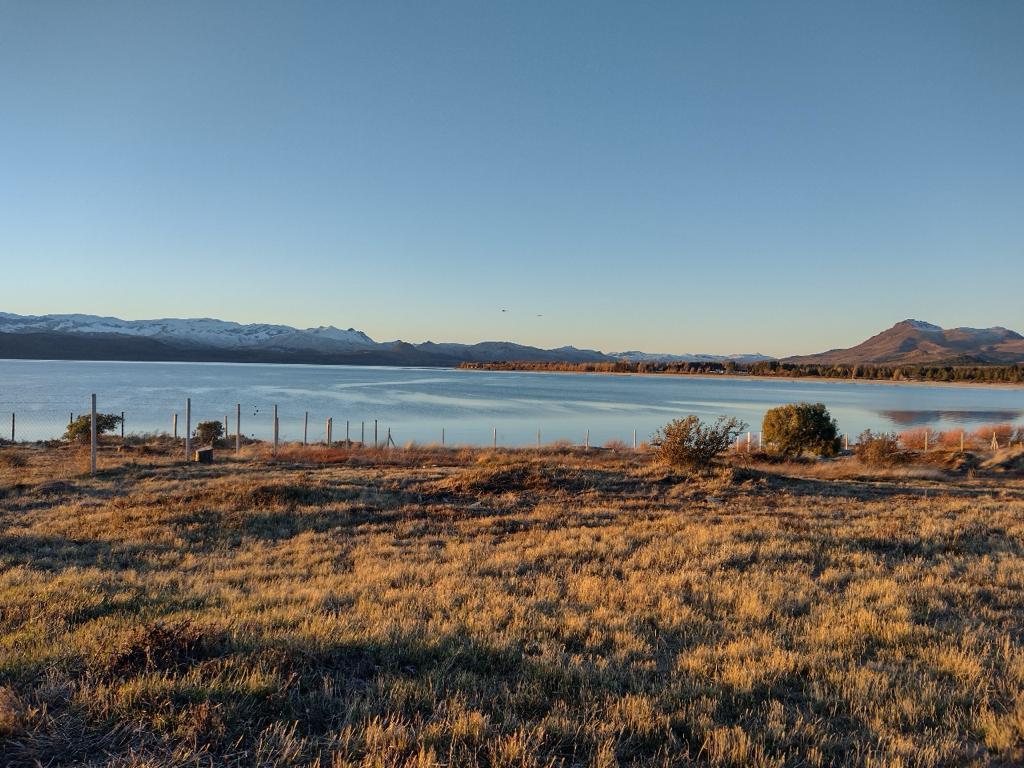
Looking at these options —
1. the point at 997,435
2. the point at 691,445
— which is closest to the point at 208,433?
the point at 691,445

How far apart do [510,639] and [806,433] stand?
32463mm

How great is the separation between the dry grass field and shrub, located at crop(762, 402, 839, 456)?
20.9 m

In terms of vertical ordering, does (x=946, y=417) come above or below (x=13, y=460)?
below

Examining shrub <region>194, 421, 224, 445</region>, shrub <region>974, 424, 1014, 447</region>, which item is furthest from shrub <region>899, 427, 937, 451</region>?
shrub <region>194, 421, 224, 445</region>

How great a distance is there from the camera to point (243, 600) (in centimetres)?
717

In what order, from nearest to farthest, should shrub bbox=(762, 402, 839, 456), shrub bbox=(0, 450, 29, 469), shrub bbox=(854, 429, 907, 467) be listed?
shrub bbox=(0, 450, 29, 469)
shrub bbox=(854, 429, 907, 467)
shrub bbox=(762, 402, 839, 456)

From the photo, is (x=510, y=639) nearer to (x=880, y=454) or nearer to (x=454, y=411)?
(x=880, y=454)

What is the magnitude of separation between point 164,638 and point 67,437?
36.0 m

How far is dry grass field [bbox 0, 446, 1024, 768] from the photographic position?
12.7 feet

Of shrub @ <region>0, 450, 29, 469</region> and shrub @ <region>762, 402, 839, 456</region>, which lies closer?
shrub @ <region>0, 450, 29, 469</region>

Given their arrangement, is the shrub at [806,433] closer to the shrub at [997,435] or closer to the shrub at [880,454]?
the shrub at [880,454]

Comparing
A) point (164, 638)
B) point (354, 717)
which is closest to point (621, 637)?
point (354, 717)

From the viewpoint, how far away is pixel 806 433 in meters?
33.8

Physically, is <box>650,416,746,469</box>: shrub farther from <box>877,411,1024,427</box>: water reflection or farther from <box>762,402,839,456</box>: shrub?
<box>877,411,1024,427</box>: water reflection
